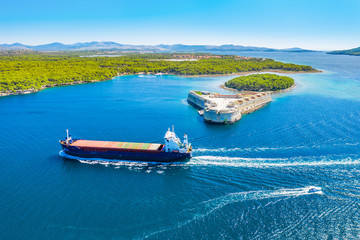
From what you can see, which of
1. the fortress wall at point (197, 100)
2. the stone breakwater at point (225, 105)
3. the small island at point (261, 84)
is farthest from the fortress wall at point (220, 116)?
the small island at point (261, 84)

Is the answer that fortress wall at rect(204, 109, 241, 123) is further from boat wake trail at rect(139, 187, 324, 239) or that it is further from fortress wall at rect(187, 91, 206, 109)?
boat wake trail at rect(139, 187, 324, 239)

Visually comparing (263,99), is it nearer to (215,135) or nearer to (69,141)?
(215,135)

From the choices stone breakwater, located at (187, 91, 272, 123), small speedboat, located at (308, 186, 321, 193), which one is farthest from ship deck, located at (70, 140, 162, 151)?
stone breakwater, located at (187, 91, 272, 123)

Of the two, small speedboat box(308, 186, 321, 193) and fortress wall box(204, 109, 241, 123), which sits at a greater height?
fortress wall box(204, 109, 241, 123)

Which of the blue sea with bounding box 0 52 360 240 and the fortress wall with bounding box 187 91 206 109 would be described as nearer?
the blue sea with bounding box 0 52 360 240

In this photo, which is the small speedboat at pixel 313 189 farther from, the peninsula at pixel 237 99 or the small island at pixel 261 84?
the small island at pixel 261 84

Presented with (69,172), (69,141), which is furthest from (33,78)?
(69,172)
